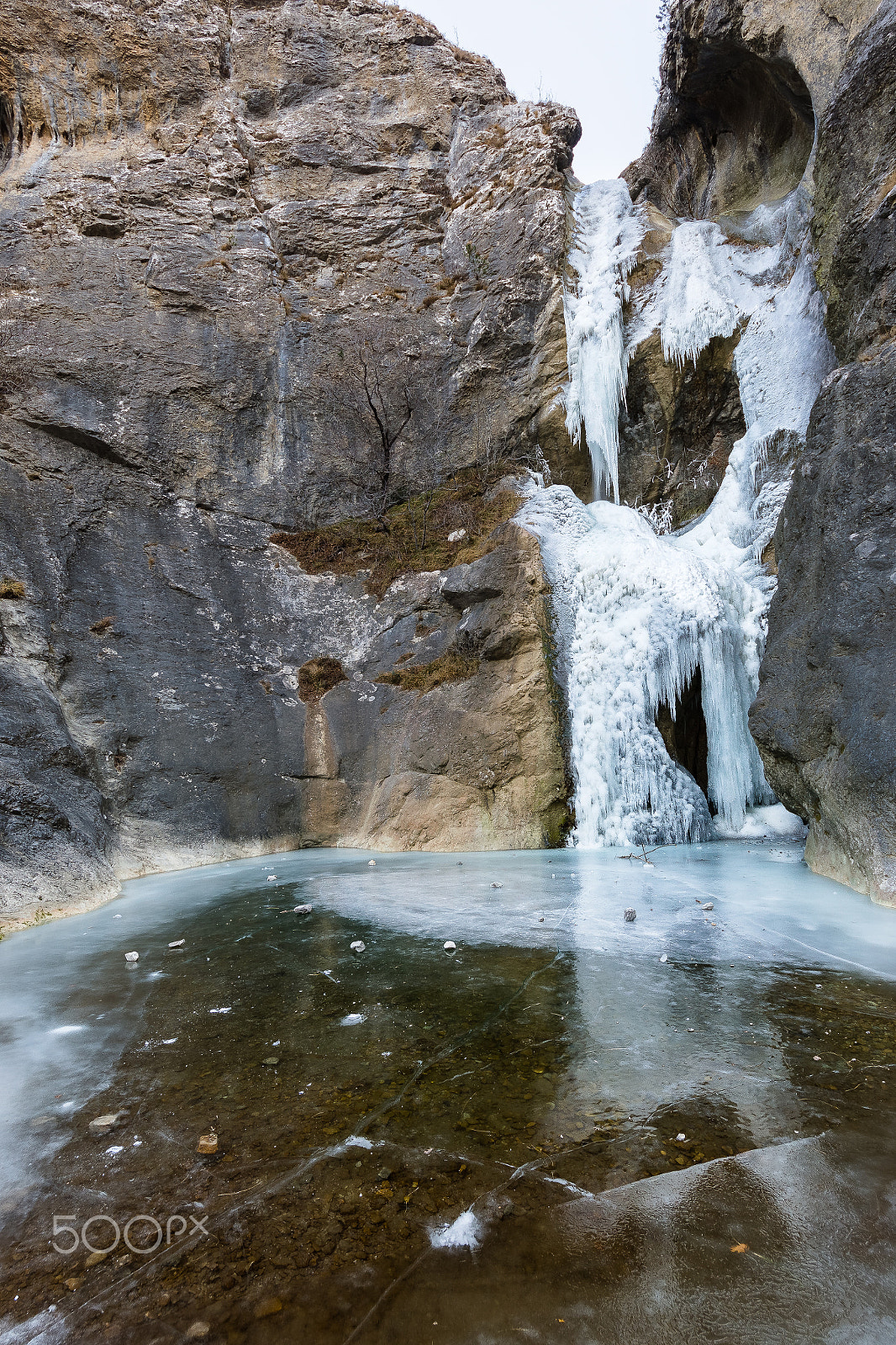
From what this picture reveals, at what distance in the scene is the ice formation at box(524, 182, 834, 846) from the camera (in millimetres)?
9234

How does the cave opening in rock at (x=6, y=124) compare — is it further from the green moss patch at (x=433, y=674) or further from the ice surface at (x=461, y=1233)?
the ice surface at (x=461, y=1233)

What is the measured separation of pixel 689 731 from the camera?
10398 millimetres

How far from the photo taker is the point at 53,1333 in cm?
154

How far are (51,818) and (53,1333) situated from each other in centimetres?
607

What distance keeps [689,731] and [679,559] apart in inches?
102

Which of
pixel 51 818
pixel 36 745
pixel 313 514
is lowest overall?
pixel 51 818

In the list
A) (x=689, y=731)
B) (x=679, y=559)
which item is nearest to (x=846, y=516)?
(x=679, y=559)

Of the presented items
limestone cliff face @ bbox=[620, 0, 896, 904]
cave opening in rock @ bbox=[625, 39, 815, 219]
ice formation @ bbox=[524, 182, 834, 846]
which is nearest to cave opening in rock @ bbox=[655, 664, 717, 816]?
ice formation @ bbox=[524, 182, 834, 846]

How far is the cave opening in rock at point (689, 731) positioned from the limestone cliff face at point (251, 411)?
6.05 feet

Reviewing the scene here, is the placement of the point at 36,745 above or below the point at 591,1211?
above

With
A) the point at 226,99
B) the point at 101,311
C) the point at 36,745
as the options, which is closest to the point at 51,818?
the point at 36,745

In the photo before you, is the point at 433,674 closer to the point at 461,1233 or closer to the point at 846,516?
the point at 846,516

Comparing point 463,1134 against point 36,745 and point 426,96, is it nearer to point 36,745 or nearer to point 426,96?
point 36,745

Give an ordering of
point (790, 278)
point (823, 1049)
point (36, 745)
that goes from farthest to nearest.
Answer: point (790, 278) < point (36, 745) < point (823, 1049)
